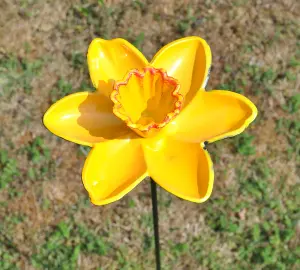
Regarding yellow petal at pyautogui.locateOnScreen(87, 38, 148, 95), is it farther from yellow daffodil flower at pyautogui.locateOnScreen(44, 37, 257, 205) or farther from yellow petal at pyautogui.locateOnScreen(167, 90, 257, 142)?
yellow petal at pyautogui.locateOnScreen(167, 90, 257, 142)

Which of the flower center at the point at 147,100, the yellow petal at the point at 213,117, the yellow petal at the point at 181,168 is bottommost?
the yellow petal at the point at 181,168

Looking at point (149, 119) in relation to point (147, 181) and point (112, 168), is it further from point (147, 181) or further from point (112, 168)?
point (147, 181)

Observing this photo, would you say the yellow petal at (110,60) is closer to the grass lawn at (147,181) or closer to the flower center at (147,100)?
the flower center at (147,100)

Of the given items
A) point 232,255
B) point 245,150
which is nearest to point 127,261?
point 232,255

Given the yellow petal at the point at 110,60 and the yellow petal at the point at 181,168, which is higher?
the yellow petal at the point at 110,60

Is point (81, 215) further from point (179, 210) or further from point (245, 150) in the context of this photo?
point (245, 150)

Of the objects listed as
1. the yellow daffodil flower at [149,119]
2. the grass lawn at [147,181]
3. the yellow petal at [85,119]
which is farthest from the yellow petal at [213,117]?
the grass lawn at [147,181]
